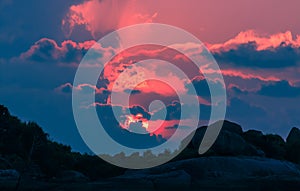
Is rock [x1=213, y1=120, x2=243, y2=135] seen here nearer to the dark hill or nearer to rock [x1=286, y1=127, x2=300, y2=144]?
the dark hill

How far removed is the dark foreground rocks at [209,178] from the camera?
147 ft

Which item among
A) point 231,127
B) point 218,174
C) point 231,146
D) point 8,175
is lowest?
point 218,174

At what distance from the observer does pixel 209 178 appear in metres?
47.3

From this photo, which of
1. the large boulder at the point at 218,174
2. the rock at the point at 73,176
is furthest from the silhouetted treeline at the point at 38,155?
the large boulder at the point at 218,174

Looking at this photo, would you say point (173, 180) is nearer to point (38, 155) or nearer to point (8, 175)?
point (8, 175)

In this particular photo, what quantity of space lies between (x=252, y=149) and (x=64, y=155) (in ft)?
84.5

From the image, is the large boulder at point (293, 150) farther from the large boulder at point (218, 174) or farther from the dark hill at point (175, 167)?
the large boulder at point (218, 174)

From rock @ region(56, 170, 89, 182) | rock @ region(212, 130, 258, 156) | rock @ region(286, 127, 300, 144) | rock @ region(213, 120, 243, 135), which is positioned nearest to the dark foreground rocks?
rock @ region(212, 130, 258, 156)

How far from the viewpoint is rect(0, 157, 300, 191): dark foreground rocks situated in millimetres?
44812

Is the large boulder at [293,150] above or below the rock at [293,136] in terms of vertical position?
below

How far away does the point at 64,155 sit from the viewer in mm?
71625

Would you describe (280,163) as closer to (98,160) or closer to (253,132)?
(253,132)

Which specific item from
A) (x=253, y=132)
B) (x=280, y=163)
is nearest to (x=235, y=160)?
(x=280, y=163)

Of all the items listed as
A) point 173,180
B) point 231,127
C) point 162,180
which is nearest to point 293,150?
point 231,127
